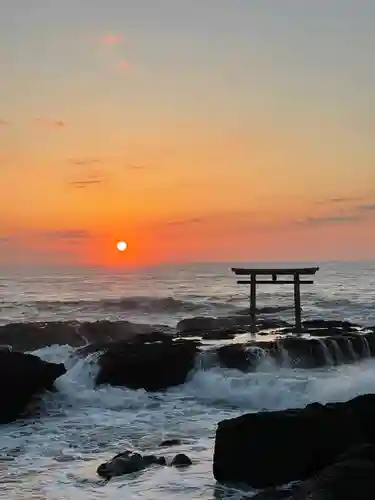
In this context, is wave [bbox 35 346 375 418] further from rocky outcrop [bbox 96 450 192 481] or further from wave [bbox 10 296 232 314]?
wave [bbox 10 296 232 314]

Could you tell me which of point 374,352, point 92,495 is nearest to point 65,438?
point 92,495

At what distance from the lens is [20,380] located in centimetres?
1700

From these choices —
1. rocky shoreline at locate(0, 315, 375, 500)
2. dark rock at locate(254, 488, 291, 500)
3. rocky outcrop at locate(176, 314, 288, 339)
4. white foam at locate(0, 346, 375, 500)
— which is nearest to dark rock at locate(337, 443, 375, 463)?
rocky shoreline at locate(0, 315, 375, 500)

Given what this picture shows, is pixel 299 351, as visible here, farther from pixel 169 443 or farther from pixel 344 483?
pixel 344 483

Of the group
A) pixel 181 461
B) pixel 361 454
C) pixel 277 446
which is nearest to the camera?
pixel 361 454

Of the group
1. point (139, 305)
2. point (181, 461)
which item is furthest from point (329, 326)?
point (139, 305)

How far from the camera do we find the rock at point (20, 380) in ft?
53.2

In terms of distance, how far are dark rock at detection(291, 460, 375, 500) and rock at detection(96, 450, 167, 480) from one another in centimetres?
356

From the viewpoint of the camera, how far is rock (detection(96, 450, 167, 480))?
1078cm

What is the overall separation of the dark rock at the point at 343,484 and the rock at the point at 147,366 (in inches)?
434

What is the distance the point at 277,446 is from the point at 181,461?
1.90m

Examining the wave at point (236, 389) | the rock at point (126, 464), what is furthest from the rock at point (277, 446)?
the wave at point (236, 389)

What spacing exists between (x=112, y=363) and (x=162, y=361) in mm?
1576

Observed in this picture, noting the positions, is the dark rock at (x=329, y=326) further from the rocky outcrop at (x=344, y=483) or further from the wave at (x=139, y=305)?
the wave at (x=139, y=305)
